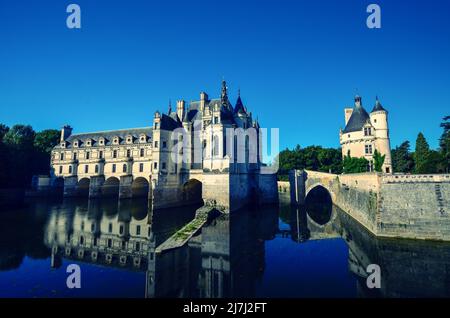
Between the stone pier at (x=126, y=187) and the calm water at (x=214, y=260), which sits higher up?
the stone pier at (x=126, y=187)

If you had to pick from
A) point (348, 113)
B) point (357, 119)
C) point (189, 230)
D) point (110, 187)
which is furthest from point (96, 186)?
point (348, 113)

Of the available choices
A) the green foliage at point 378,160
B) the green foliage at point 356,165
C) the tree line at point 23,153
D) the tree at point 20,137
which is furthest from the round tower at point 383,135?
the tree at point 20,137

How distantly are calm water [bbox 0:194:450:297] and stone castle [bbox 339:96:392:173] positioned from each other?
55.8 feet

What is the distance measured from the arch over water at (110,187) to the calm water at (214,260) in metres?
19.0

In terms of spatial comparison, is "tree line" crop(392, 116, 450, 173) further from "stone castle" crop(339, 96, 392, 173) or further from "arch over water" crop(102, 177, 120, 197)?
"arch over water" crop(102, 177, 120, 197)

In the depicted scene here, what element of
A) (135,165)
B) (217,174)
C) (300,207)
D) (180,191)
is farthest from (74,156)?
(300,207)

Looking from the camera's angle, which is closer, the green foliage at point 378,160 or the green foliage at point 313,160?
the green foliage at point 378,160

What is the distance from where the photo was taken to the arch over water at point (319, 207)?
99.4 feet

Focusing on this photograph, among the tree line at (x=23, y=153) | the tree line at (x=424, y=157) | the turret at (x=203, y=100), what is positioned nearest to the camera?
the tree line at (x=424, y=157)

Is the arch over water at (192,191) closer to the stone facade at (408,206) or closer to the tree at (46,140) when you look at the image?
the stone facade at (408,206)

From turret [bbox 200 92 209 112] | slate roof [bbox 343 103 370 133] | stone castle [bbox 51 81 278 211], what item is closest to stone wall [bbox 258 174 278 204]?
stone castle [bbox 51 81 278 211]

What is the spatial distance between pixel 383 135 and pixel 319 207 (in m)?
15.1

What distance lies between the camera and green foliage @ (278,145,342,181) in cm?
5062

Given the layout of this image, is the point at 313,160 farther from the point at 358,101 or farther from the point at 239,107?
the point at 239,107
